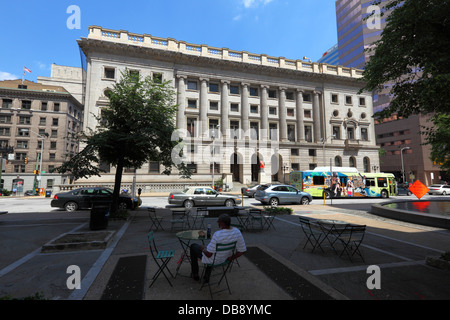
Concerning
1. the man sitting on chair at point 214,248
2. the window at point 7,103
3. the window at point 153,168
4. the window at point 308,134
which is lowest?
the man sitting on chair at point 214,248

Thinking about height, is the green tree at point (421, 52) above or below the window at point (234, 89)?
below

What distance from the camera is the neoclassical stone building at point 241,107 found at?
1252 inches

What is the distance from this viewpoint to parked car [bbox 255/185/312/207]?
1720 cm

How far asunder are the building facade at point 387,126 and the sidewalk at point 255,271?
51030 millimetres

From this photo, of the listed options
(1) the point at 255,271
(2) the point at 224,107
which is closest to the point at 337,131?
(2) the point at 224,107

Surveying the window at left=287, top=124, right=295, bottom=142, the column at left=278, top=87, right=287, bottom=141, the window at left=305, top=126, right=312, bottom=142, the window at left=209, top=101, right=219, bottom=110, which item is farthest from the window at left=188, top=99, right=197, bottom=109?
the window at left=305, top=126, right=312, bottom=142

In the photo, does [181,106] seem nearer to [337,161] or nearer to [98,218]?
[98,218]

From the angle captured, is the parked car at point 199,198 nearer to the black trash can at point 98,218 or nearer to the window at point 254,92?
the black trash can at point 98,218

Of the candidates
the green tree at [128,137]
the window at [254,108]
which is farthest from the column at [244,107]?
the green tree at [128,137]

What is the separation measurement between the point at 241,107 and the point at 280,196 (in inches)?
945

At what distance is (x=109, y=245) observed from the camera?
6777 millimetres

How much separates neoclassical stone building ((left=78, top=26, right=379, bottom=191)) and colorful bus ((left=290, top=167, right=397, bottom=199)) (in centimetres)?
906

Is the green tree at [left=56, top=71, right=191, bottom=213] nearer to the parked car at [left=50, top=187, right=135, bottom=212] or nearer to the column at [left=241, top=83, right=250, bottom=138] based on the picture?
the parked car at [left=50, top=187, right=135, bottom=212]
